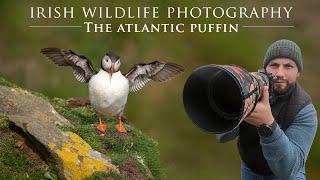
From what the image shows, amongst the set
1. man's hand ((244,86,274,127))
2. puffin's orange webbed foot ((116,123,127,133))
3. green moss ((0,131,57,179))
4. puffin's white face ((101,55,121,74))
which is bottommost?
green moss ((0,131,57,179))

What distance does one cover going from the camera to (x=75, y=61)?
6625 mm

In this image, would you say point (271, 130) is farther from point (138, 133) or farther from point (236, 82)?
point (138, 133)

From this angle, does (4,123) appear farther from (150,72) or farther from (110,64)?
(150,72)

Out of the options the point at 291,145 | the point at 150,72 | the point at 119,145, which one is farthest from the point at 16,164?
the point at 291,145

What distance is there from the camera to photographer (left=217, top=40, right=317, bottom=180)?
3.53 meters

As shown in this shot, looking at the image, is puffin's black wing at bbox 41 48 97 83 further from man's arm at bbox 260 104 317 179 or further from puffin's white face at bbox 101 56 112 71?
man's arm at bbox 260 104 317 179

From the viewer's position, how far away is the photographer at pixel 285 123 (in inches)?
139

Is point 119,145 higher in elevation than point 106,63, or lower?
lower

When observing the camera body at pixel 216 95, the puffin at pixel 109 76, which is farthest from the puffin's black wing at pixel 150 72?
the camera body at pixel 216 95

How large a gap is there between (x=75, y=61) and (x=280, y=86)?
335 centimetres

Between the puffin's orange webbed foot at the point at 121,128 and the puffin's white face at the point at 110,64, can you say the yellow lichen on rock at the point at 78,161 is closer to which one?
the puffin's white face at the point at 110,64

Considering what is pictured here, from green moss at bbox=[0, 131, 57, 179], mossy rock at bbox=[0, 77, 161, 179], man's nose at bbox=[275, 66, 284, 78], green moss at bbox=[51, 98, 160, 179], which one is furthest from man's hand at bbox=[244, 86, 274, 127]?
green moss at bbox=[51, 98, 160, 179]

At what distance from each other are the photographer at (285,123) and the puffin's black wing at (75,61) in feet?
10.2

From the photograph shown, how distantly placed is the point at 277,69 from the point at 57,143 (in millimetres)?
2369
